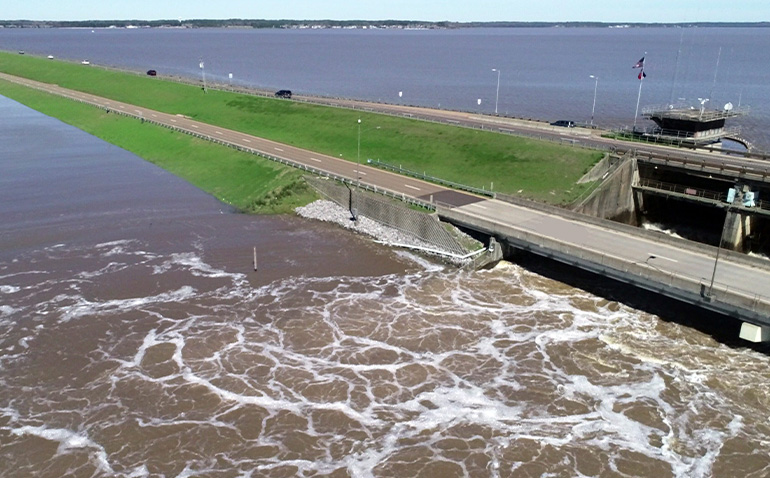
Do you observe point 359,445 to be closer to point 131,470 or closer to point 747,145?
point 131,470

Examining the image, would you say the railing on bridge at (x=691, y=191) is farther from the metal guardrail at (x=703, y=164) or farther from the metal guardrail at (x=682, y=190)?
the metal guardrail at (x=703, y=164)

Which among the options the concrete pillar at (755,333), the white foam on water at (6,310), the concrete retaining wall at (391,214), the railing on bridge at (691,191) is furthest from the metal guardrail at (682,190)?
the white foam on water at (6,310)

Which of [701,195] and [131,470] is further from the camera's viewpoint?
[701,195]

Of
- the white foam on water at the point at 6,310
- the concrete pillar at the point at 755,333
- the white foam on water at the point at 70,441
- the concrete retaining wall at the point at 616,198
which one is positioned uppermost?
the concrete retaining wall at the point at 616,198

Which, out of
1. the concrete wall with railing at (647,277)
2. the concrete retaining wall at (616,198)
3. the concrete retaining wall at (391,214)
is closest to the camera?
the concrete wall with railing at (647,277)

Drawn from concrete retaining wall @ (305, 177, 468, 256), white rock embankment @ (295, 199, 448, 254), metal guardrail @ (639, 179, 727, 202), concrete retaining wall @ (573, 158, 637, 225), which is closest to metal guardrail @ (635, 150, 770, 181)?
concrete retaining wall @ (573, 158, 637, 225)

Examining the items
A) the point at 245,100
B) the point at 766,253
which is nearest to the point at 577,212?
the point at 766,253

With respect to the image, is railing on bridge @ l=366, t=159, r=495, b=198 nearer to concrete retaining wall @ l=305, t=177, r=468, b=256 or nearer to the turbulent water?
concrete retaining wall @ l=305, t=177, r=468, b=256
